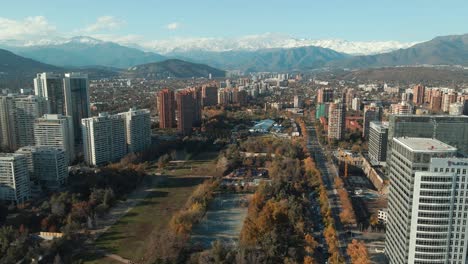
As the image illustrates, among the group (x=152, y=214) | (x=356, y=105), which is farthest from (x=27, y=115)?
(x=356, y=105)

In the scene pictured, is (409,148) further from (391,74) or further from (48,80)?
(391,74)

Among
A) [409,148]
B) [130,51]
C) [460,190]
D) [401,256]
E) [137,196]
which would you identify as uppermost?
[130,51]

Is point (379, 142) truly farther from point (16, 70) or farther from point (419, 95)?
point (16, 70)

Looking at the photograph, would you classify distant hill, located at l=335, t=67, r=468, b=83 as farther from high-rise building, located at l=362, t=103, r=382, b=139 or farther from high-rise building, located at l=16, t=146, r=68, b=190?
high-rise building, located at l=16, t=146, r=68, b=190

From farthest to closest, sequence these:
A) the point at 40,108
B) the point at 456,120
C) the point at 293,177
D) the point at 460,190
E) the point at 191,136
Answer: the point at 191,136
the point at 40,108
the point at 293,177
the point at 456,120
the point at 460,190

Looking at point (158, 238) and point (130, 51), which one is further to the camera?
point (130, 51)

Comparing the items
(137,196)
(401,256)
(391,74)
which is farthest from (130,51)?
(401,256)

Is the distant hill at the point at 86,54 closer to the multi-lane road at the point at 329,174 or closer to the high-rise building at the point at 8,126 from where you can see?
the high-rise building at the point at 8,126

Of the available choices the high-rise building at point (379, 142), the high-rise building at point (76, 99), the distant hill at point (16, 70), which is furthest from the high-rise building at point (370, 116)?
the distant hill at point (16, 70)
